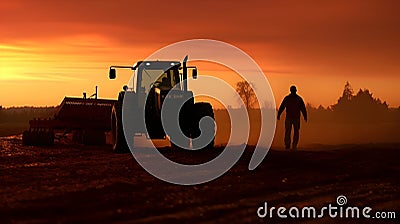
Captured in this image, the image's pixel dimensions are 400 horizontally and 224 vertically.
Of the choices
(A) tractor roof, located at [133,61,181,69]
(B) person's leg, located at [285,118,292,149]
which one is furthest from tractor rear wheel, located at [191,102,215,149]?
(B) person's leg, located at [285,118,292,149]

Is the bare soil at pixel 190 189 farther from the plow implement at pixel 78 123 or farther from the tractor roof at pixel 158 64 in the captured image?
the plow implement at pixel 78 123

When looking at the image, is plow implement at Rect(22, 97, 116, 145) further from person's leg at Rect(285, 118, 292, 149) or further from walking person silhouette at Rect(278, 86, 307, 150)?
walking person silhouette at Rect(278, 86, 307, 150)

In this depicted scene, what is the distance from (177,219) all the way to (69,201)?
2271 millimetres

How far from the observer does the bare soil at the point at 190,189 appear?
9.81 m

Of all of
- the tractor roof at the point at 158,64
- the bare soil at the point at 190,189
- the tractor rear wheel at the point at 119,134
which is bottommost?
the bare soil at the point at 190,189

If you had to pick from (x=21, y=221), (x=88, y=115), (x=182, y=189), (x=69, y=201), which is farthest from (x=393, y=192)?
(x=88, y=115)

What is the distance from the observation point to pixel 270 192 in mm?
12156

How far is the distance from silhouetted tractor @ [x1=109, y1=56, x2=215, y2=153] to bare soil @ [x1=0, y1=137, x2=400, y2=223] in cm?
186

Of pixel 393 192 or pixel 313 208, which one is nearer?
pixel 313 208

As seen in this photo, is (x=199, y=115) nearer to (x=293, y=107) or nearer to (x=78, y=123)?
(x=293, y=107)

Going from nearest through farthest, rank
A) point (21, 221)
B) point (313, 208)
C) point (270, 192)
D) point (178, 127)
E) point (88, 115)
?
point (21, 221), point (313, 208), point (270, 192), point (178, 127), point (88, 115)

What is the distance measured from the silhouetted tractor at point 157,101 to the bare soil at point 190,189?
1.86m

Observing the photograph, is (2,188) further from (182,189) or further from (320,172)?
(320,172)

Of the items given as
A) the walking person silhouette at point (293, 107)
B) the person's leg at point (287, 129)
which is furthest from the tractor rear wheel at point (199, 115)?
the person's leg at point (287, 129)
